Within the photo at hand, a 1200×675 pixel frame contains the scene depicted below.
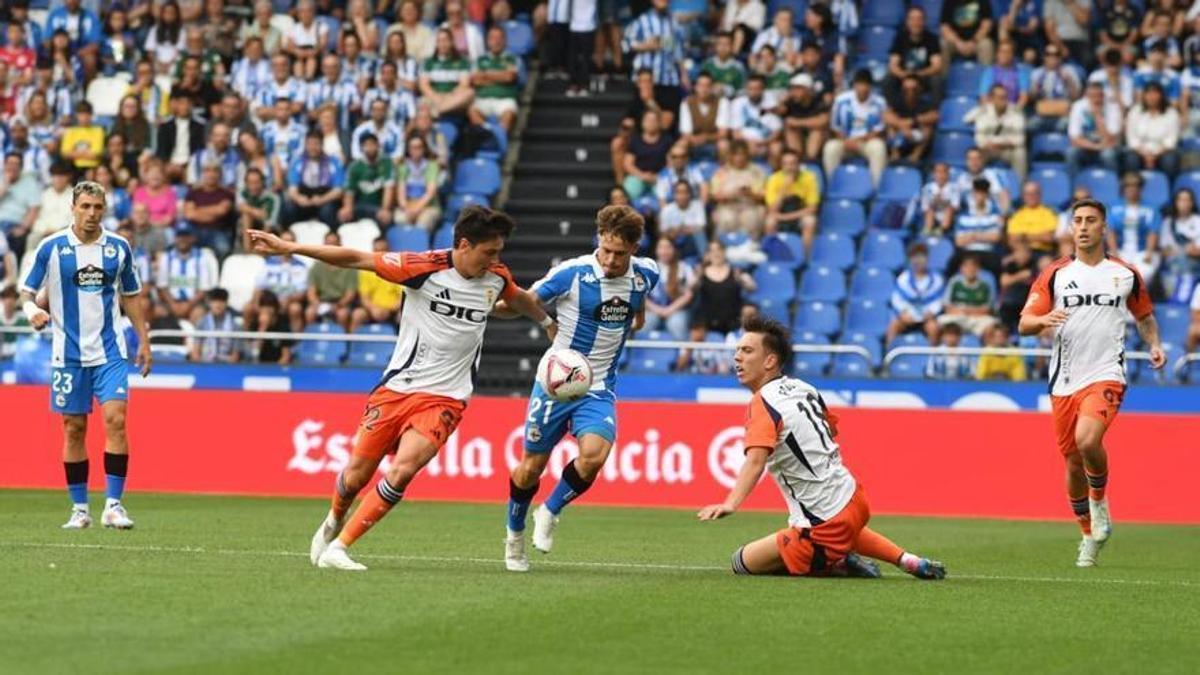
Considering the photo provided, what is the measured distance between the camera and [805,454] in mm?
12367

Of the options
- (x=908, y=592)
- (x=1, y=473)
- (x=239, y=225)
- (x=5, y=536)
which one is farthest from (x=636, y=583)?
(x=239, y=225)

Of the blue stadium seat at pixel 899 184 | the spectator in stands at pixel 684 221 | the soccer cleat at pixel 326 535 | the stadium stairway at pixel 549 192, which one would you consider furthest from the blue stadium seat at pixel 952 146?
the soccer cleat at pixel 326 535

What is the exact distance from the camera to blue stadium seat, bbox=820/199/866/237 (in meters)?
25.7

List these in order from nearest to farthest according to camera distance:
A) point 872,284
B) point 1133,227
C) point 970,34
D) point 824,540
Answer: point 824,540
point 1133,227
point 872,284
point 970,34

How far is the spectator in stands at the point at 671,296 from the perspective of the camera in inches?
955

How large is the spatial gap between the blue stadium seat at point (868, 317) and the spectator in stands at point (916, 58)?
317 centimetres

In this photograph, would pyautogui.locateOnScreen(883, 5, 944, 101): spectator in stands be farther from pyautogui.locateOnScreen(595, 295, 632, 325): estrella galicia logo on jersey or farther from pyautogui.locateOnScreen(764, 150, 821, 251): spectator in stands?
pyautogui.locateOnScreen(595, 295, 632, 325): estrella galicia logo on jersey

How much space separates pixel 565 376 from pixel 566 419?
0.44m

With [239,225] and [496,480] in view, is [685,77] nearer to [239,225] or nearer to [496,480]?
[239,225]

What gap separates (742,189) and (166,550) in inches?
515

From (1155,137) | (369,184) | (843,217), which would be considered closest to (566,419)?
(843,217)

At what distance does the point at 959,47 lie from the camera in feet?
89.2

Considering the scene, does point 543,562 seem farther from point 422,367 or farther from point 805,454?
point 805,454

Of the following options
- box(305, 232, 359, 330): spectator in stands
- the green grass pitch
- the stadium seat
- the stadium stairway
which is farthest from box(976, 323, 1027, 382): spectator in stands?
the stadium seat
